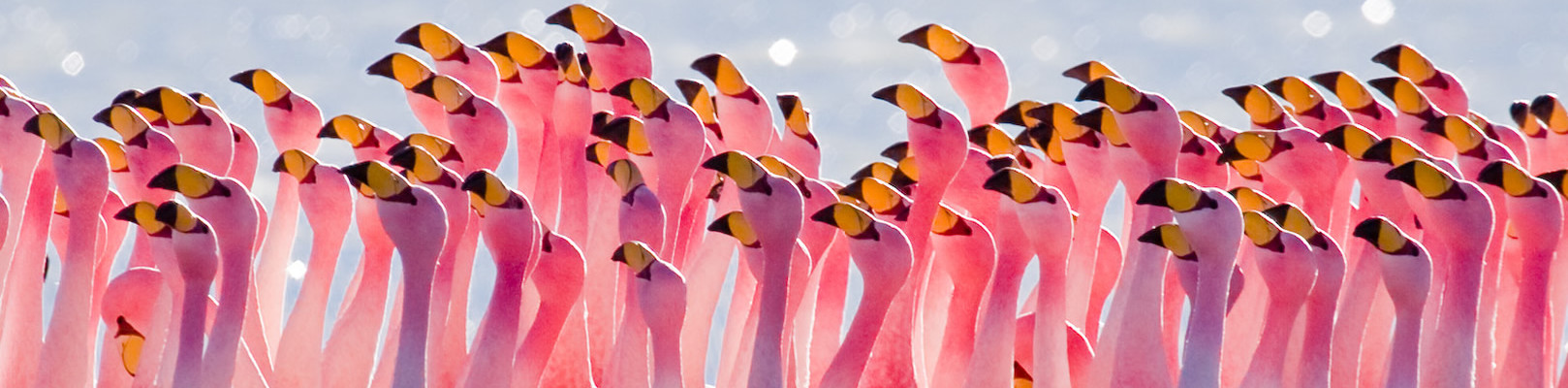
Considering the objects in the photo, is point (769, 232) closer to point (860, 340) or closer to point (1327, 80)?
point (860, 340)

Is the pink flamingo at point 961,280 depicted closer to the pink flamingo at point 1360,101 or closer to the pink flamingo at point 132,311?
the pink flamingo at point 1360,101

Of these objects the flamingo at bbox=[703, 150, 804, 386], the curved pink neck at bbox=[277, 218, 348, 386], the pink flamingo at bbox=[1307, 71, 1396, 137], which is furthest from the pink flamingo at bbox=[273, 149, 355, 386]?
the pink flamingo at bbox=[1307, 71, 1396, 137]

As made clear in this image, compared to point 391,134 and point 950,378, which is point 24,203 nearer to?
point 391,134

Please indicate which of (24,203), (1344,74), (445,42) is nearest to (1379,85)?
(1344,74)

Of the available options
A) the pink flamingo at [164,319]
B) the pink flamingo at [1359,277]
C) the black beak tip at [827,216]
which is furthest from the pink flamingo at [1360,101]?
the pink flamingo at [164,319]

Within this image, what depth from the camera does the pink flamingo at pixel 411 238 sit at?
12.4 ft

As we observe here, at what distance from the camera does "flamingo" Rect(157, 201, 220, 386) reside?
389cm

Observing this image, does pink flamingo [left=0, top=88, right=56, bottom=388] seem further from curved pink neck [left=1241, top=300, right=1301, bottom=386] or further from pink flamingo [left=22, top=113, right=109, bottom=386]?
curved pink neck [left=1241, top=300, right=1301, bottom=386]

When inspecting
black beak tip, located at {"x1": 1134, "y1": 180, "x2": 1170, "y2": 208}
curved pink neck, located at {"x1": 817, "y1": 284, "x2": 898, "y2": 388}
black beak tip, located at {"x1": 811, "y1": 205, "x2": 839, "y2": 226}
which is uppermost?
black beak tip, located at {"x1": 811, "y1": 205, "x2": 839, "y2": 226}

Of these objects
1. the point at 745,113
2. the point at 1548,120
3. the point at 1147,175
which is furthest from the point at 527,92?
the point at 1548,120

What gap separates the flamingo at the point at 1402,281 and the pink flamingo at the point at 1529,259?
29 cm

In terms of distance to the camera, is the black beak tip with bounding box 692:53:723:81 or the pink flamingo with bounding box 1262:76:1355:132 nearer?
the black beak tip with bounding box 692:53:723:81

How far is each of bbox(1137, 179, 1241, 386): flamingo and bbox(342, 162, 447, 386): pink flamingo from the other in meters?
1.33

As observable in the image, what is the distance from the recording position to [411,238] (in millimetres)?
3896
